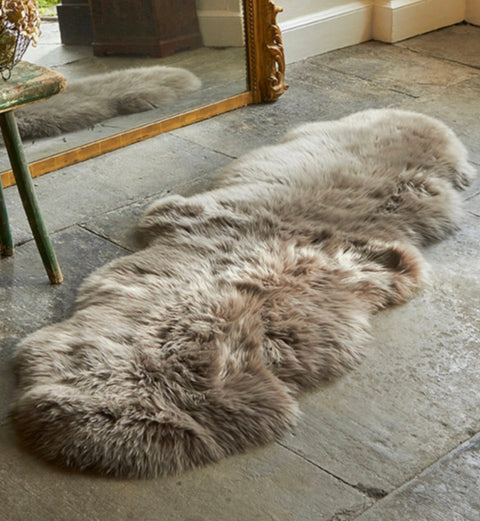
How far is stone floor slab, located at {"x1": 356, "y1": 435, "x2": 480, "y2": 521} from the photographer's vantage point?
5.67 feet

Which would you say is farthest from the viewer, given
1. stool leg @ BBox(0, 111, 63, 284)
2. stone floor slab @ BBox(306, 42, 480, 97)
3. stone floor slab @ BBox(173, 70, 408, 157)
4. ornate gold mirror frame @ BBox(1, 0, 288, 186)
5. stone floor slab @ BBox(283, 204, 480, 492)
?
stone floor slab @ BBox(306, 42, 480, 97)

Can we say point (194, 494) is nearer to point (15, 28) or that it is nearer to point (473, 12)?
point (15, 28)

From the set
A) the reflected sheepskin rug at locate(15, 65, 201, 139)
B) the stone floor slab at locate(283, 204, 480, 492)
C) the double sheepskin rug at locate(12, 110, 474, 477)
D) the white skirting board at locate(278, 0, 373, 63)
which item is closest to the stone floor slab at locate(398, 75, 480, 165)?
the double sheepskin rug at locate(12, 110, 474, 477)

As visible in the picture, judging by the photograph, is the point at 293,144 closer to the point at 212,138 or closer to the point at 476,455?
the point at 212,138

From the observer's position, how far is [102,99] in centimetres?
335

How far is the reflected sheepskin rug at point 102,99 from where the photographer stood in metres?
3.23

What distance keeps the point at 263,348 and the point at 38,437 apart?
1.88 ft

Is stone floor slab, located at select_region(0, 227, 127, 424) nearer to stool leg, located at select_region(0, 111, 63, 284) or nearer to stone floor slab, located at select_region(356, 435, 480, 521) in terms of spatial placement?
stool leg, located at select_region(0, 111, 63, 284)

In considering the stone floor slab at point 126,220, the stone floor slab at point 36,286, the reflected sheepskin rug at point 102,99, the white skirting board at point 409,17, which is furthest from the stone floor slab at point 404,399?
the white skirting board at point 409,17

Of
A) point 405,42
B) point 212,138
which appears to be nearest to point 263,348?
point 212,138

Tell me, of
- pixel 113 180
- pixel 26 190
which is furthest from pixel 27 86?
pixel 113 180

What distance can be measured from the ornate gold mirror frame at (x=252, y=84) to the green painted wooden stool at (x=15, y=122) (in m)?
0.86

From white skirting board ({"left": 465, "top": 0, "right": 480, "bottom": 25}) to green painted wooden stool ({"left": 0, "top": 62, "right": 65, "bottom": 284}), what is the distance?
299 cm

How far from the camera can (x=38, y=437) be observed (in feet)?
6.37
